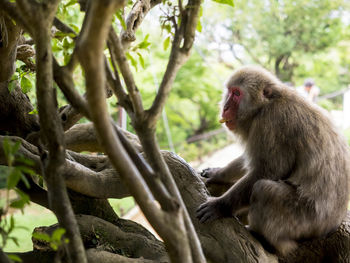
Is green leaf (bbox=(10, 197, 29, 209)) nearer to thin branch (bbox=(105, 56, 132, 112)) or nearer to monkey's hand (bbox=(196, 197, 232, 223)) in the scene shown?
thin branch (bbox=(105, 56, 132, 112))

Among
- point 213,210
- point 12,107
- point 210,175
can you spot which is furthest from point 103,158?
point 213,210

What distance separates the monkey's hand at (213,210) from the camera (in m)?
2.65

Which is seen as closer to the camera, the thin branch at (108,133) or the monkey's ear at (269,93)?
the thin branch at (108,133)

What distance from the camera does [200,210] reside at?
2689 mm

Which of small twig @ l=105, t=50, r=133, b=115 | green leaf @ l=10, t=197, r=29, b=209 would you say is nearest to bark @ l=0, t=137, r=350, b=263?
green leaf @ l=10, t=197, r=29, b=209

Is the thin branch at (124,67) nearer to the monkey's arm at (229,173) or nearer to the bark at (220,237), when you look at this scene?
the bark at (220,237)

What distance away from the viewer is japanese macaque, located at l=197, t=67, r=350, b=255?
2688 millimetres

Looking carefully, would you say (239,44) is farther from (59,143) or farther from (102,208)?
(59,143)

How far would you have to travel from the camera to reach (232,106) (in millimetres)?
3131

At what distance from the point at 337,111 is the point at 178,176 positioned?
Result: 12276mm

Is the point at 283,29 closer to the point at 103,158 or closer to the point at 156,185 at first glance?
the point at 103,158

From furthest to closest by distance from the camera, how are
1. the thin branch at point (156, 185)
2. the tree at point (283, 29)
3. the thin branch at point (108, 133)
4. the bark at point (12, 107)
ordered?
the tree at point (283, 29) → the bark at point (12, 107) → the thin branch at point (156, 185) → the thin branch at point (108, 133)

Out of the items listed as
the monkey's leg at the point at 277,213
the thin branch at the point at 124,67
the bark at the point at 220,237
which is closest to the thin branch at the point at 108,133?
the thin branch at the point at 124,67

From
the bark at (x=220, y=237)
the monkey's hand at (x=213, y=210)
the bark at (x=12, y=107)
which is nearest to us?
the bark at (x=220, y=237)
